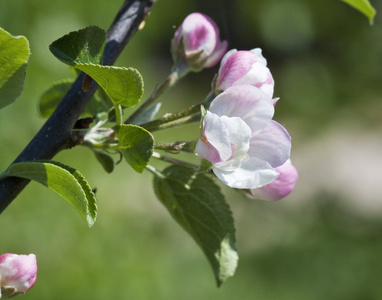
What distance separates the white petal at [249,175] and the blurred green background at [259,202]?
874 millimetres

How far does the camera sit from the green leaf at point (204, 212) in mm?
593

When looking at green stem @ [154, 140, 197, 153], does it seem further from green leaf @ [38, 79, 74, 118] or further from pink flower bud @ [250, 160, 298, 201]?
green leaf @ [38, 79, 74, 118]

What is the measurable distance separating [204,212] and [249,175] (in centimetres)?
16

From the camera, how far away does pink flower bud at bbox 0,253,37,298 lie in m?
0.45

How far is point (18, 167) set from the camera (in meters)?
0.44

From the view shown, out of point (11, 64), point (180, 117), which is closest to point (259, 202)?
point (180, 117)

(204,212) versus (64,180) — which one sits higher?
(64,180)

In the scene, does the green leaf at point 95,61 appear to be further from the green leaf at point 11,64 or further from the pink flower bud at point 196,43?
the pink flower bud at point 196,43

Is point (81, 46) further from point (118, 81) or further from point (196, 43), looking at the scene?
point (196, 43)

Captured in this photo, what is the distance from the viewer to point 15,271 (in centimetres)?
45

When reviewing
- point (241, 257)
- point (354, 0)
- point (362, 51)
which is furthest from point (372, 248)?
point (354, 0)

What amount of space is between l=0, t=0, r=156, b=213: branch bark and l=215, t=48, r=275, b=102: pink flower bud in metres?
0.10

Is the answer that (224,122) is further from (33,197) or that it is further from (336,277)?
(336,277)

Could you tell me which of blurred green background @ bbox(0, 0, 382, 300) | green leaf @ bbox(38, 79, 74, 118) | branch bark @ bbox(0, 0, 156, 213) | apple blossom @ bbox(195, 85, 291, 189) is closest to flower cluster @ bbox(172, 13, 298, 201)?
apple blossom @ bbox(195, 85, 291, 189)
